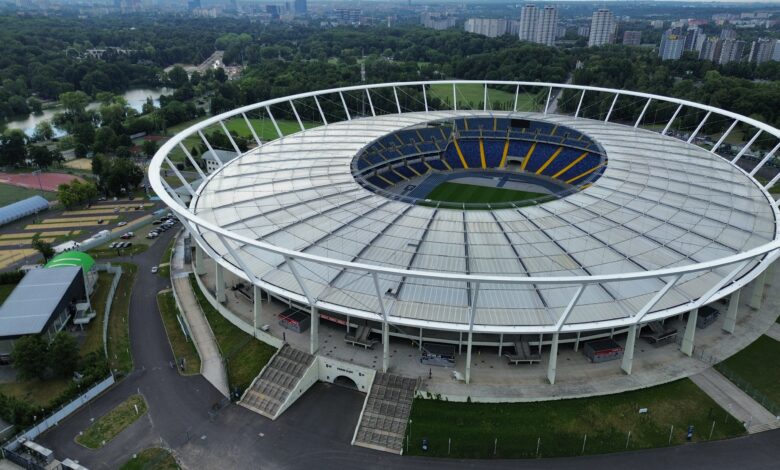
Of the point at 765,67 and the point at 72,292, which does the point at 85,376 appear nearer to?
the point at 72,292

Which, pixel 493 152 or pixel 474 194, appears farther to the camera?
pixel 493 152

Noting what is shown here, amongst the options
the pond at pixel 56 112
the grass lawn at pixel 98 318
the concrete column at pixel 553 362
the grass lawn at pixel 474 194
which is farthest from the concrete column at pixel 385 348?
the pond at pixel 56 112

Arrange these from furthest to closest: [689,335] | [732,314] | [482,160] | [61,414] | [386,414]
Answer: [482,160]
[732,314]
[689,335]
[61,414]
[386,414]

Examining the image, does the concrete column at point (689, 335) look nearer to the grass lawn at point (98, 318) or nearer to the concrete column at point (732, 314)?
the concrete column at point (732, 314)

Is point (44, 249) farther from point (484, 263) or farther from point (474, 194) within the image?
point (474, 194)

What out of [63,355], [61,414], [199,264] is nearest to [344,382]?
[61,414]

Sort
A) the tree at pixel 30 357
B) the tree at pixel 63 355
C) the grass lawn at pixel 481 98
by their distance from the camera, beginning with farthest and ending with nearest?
the grass lawn at pixel 481 98 → the tree at pixel 63 355 → the tree at pixel 30 357
